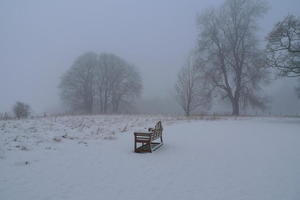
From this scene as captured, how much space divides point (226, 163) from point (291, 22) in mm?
15021

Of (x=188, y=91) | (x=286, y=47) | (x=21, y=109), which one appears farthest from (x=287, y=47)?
(x=21, y=109)

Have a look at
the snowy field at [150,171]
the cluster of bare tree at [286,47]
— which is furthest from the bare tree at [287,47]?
the snowy field at [150,171]

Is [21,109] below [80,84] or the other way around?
below

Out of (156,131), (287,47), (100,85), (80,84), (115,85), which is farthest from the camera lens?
(100,85)

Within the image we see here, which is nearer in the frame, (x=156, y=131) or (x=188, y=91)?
(x=156, y=131)

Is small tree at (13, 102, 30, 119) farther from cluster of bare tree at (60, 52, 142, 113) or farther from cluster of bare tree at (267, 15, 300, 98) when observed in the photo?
cluster of bare tree at (267, 15, 300, 98)

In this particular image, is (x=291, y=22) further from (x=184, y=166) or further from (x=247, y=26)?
(x=184, y=166)

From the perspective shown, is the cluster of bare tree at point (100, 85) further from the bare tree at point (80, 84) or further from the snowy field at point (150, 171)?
the snowy field at point (150, 171)

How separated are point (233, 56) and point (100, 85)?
25260 millimetres

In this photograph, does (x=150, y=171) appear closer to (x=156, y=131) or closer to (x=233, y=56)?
(x=156, y=131)

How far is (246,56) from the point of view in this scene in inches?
779

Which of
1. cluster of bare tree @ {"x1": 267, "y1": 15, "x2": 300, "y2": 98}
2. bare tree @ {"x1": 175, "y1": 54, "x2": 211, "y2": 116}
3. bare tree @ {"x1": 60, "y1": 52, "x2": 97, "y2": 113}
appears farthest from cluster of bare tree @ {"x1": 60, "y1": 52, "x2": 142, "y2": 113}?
cluster of bare tree @ {"x1": 267, "y1": 15, "x2": 300, "y2": 98}

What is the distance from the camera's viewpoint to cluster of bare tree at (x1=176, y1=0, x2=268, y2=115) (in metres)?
19.7

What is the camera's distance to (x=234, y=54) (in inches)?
800
